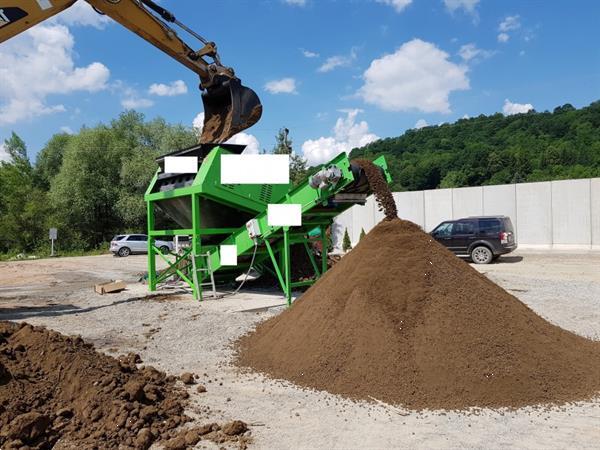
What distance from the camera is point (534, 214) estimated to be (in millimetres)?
23578

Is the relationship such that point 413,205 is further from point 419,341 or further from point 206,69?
point 419,341

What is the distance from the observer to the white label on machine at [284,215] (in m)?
9.70

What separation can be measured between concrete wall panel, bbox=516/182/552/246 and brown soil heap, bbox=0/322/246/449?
74.0 ft

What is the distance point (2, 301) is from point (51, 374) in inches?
362

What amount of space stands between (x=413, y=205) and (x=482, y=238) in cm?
959

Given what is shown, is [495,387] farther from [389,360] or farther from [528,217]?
[528,217]

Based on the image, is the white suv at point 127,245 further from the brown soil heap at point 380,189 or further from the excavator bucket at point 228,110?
the brown soil heap at point 380,189

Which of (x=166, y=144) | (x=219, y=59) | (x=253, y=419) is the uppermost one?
(x=166, y=144)

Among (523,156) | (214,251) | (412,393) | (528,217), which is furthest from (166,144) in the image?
(412,393)

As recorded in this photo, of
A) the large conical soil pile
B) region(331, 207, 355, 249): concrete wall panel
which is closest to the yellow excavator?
the large conical soil pile

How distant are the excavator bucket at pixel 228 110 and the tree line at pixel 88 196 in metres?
28.1

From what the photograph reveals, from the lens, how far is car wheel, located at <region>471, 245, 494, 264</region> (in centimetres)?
1838

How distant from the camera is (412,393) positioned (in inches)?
179

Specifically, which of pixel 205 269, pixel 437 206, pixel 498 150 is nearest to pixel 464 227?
pixel 437 206
